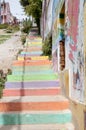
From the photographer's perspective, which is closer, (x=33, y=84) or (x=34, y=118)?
(x=34, y=118)

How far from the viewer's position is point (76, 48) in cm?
742

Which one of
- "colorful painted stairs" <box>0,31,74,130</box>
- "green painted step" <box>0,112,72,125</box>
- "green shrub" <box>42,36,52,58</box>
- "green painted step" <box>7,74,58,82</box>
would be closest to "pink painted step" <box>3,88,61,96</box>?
"colorful painted stairs" <box>0,31,74,130</box>

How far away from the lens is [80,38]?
691cm

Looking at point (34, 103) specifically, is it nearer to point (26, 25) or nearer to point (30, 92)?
point (30, 92)

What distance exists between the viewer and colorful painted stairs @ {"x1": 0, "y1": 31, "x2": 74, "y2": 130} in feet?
26.9

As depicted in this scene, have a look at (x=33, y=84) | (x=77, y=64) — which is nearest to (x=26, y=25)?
(x=33, y=84)

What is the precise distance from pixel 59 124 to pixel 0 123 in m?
1.26

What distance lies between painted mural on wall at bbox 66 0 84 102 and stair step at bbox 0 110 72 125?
527mm

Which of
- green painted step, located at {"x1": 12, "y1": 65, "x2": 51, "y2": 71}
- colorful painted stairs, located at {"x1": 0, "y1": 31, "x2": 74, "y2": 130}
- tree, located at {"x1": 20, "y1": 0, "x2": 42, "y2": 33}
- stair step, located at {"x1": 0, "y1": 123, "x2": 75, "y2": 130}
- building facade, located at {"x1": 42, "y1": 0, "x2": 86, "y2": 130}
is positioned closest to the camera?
building facade, located at {"x1": 42, "y1": 0, "x2": 86, "y2": 130}

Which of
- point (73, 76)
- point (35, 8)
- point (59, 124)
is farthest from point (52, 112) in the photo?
point (35, 8)

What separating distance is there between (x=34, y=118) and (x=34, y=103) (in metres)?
0.62

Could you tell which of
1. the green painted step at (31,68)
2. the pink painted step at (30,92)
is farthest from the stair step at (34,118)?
the green painted step at (31,68)

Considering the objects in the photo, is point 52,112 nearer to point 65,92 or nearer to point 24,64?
point 65,92

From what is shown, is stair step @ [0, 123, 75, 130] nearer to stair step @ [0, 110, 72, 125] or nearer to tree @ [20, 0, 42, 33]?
stair step @ [0, 110, 72, 125]
